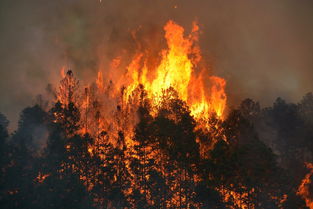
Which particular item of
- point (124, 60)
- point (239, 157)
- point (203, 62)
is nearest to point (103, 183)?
point (239, 157)

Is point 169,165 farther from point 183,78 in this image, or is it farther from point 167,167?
point 183,78

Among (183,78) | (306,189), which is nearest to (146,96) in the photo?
(183,78)

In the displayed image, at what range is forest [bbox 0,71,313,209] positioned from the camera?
37.7 m

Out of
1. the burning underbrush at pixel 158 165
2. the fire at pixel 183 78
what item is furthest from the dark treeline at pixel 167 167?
the fire at pixel 183 78

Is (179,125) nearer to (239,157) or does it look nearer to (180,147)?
(180,147)

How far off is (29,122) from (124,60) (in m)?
37.3

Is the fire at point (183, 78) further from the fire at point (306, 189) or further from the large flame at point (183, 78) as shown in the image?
the fire at point (306, 189)

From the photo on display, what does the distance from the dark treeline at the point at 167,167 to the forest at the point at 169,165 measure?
104 mm

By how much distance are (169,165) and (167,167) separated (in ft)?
1.35

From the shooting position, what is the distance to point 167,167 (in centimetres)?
4294

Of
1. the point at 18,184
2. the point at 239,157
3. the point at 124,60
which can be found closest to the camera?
the point at 239,157

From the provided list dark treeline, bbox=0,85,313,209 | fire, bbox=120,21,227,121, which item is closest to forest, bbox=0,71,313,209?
dark treeline, bbox=0,85,313,209

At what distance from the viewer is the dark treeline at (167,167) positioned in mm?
37594

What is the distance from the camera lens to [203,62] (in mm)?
83438
